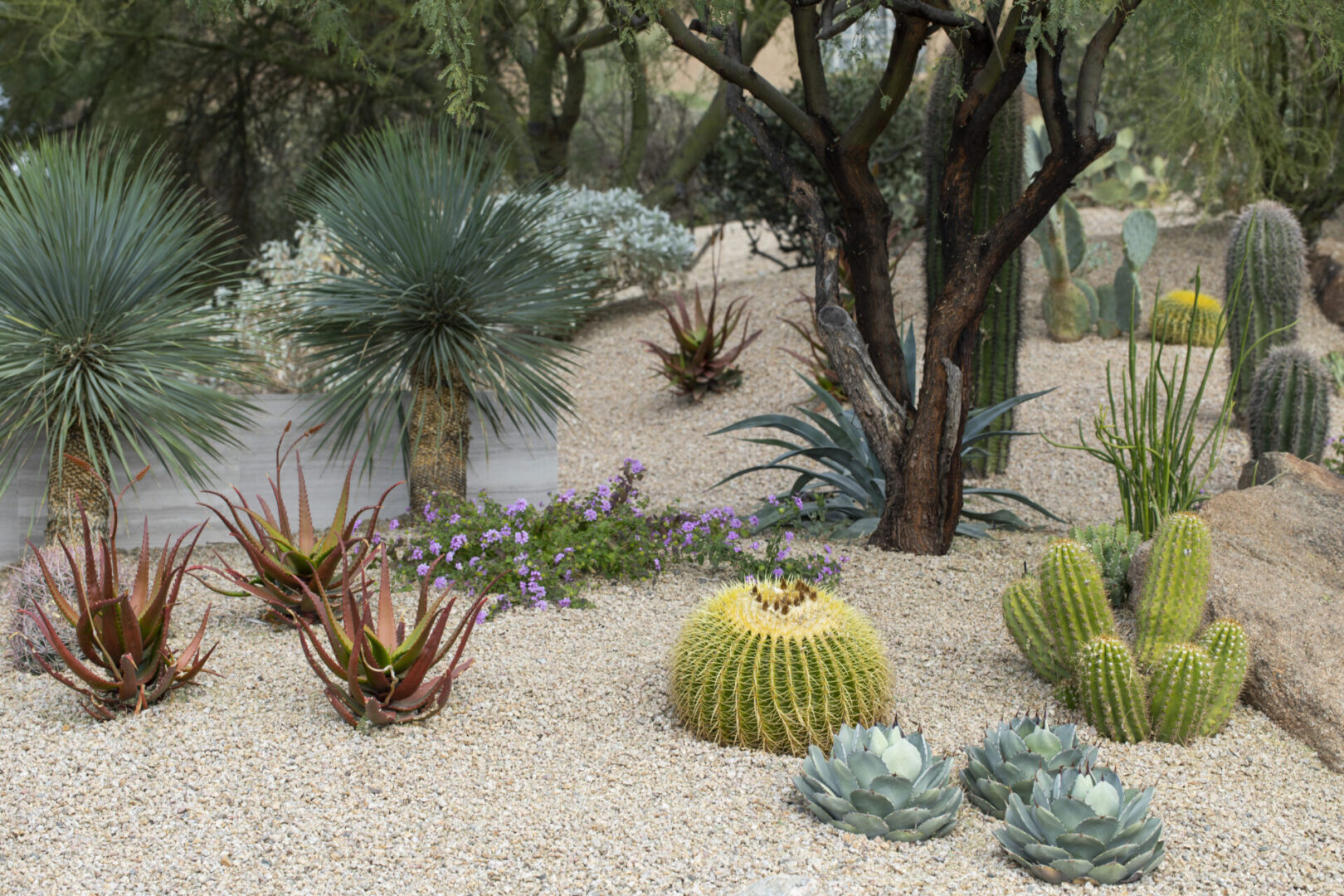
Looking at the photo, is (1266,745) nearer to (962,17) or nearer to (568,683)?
(568,683)

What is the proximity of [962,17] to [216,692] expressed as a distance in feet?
11.7

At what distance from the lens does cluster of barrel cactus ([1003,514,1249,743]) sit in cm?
321

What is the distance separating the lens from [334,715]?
11.3 ft

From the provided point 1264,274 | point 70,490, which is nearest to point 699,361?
point 1264,274

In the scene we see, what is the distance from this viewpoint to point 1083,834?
2.52 metres

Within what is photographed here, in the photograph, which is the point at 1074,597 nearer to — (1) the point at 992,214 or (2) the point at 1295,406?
(1) the point at 992,214

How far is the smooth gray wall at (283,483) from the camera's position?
5309 mm

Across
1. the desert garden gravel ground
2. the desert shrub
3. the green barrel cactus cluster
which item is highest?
the desert shrub

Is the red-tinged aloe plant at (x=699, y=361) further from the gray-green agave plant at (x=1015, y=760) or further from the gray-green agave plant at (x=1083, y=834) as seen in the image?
the gray-green agave plant at (x=1083, y=834)

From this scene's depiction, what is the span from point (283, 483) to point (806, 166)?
6.71 metres

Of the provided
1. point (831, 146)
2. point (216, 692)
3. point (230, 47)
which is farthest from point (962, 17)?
point (230, 47)

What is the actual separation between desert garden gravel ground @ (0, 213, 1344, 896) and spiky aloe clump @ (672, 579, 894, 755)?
0.32 ft

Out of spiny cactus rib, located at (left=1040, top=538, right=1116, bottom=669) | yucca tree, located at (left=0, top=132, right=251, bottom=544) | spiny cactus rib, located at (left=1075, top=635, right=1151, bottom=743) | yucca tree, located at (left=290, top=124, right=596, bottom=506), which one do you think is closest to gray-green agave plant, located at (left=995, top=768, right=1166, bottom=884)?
spiny cactus rib, located at (left=1075, top=635, right=1151, bottom=743)

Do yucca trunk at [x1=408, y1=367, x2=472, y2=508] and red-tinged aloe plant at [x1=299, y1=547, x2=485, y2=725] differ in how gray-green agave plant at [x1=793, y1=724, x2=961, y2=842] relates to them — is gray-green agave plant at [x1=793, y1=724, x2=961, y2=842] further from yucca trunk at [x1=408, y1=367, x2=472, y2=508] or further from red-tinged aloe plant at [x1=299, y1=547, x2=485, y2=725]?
yucca trunk at [x1=408, y1=367, x2=472, y2=508]
